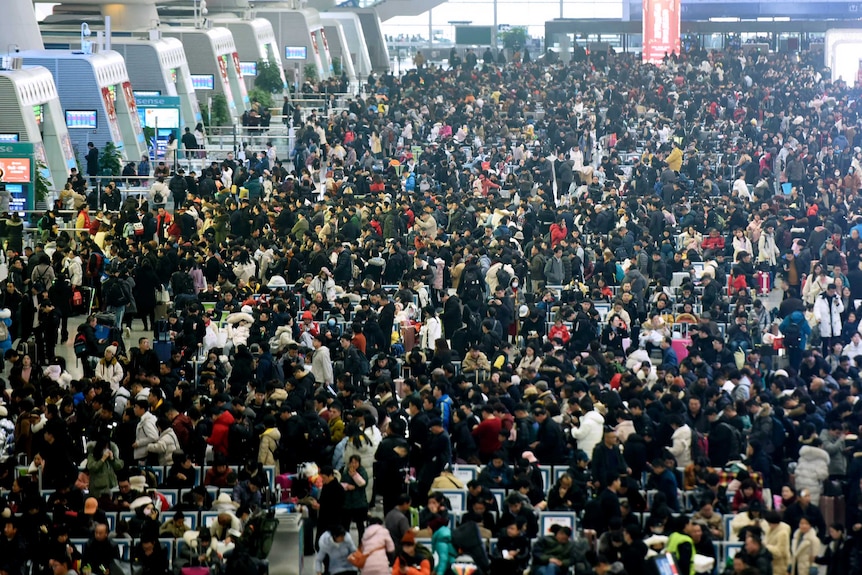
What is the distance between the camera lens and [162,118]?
4234cm

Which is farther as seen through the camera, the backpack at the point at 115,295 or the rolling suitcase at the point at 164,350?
the backpack at the point at 115,295

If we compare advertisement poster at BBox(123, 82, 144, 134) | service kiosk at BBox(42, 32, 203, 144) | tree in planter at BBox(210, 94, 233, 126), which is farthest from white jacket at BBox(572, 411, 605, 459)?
tree in planter at BBox(210, 94, 233, 126)

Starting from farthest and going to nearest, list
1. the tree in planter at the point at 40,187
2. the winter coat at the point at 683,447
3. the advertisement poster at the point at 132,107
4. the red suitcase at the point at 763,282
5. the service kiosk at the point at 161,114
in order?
the service kiosk at the point at 161,114, the advertisement poster at the point at 132,107, the tree in planter at the point at 40,187, the red suitcase at the point at 763,282, the winter coat at the point at 683,447

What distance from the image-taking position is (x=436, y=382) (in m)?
18.2

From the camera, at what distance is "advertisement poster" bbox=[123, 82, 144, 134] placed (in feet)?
136

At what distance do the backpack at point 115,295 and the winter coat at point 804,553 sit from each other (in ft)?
40.7

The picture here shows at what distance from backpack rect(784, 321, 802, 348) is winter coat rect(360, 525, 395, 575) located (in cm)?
937

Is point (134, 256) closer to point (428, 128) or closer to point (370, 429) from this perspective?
point (370, 429)

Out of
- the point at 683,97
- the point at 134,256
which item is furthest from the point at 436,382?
the point at 683,97

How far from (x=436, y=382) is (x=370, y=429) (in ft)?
5.46

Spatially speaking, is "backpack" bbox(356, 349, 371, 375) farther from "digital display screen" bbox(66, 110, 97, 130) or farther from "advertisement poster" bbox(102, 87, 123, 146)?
"advertisement poster" bbox(102, 87, 123, 146)

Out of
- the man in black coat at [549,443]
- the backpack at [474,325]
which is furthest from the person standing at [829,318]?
the man in black coat at [549,443]

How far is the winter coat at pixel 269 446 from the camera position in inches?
671

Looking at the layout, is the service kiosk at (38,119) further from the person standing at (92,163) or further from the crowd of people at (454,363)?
the crowd of people at (454,363)
